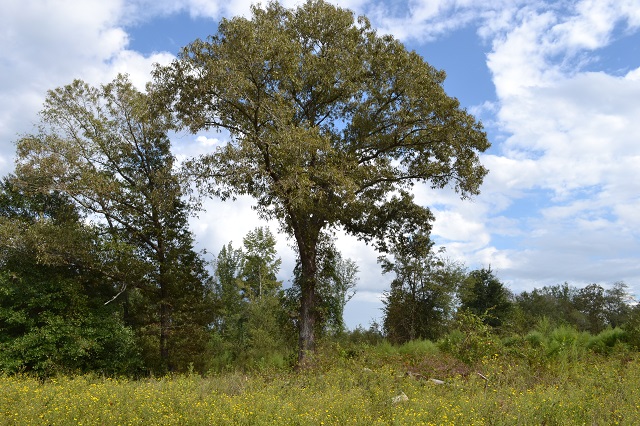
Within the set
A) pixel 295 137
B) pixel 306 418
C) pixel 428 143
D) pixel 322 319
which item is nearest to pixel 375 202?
pixel 428 143

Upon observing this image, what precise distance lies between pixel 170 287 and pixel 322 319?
25.6 feet

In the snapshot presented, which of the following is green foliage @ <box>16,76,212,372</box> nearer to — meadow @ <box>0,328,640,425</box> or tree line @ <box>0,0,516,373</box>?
tree line @ <box>0,0,516,373</box>

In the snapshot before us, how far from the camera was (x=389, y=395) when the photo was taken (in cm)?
966

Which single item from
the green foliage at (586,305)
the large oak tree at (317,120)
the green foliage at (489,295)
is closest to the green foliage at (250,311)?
the large oak tree at (317,120)

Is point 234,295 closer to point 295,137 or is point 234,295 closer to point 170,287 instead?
point 170,287

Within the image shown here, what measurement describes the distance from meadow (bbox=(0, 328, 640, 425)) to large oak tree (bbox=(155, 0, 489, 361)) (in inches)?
200

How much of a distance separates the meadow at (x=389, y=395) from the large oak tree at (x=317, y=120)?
5.07 metres

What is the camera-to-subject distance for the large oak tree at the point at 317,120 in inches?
653

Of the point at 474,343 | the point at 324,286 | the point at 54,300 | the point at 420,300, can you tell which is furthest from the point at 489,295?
the point at 54,300

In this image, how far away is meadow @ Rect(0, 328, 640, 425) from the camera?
316 inches

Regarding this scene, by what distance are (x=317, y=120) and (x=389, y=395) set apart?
13.5 metres

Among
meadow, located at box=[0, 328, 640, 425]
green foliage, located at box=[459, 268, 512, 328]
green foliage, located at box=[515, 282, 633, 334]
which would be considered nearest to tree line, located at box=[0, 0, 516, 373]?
meadow, located at box=[0, 328, 640, 425]

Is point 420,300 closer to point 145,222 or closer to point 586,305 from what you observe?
point 145,222

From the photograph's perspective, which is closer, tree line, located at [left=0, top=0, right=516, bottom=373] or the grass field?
the grass field
